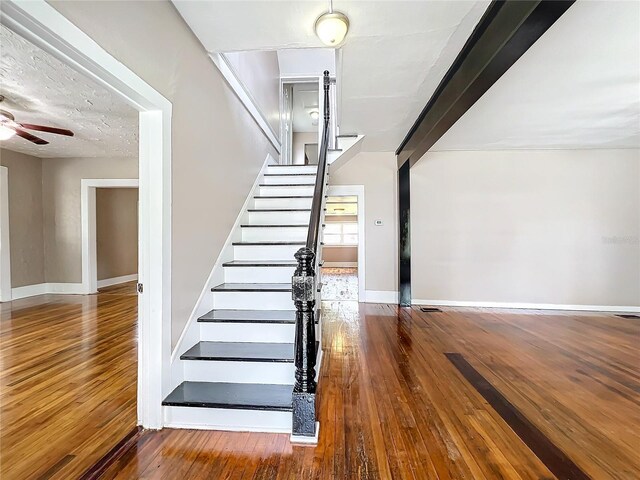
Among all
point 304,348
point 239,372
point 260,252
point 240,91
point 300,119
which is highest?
point 300,119

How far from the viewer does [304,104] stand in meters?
8.09

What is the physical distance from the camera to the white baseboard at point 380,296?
5.12 m

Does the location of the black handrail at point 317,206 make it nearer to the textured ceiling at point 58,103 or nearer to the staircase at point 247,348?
the staircase at point 247,348

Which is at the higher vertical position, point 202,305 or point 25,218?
point 25,218

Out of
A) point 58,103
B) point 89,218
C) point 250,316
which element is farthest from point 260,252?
point 89,218

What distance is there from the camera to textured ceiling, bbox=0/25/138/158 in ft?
7.08

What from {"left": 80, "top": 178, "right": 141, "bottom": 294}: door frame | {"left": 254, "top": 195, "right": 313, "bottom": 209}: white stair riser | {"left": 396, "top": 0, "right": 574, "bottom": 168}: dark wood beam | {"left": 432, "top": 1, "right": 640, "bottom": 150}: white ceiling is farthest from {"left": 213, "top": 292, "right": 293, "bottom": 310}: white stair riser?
{"left": 80, "top": 178, "right": 141, "bottom": 294}: door frame

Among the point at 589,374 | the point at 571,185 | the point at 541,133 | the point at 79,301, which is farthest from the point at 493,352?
the point at 79,301

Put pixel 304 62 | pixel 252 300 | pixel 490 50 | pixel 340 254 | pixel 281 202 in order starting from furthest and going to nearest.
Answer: pixel 340 254
pixel 304 62
pixel 281 202
pixel 252 300
pixel 490 50

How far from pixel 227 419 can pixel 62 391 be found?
1.35 metres

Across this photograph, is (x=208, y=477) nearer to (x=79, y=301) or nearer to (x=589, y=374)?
(x=589, y=374)

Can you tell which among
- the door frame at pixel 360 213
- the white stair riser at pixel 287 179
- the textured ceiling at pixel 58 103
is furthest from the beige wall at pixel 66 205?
the door frame at pixel 360 213

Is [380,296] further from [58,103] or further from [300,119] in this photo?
[300,119]

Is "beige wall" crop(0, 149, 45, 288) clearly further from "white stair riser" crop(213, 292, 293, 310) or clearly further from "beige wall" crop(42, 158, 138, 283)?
"white stair riser" crop(213, 292, 293, 310)
